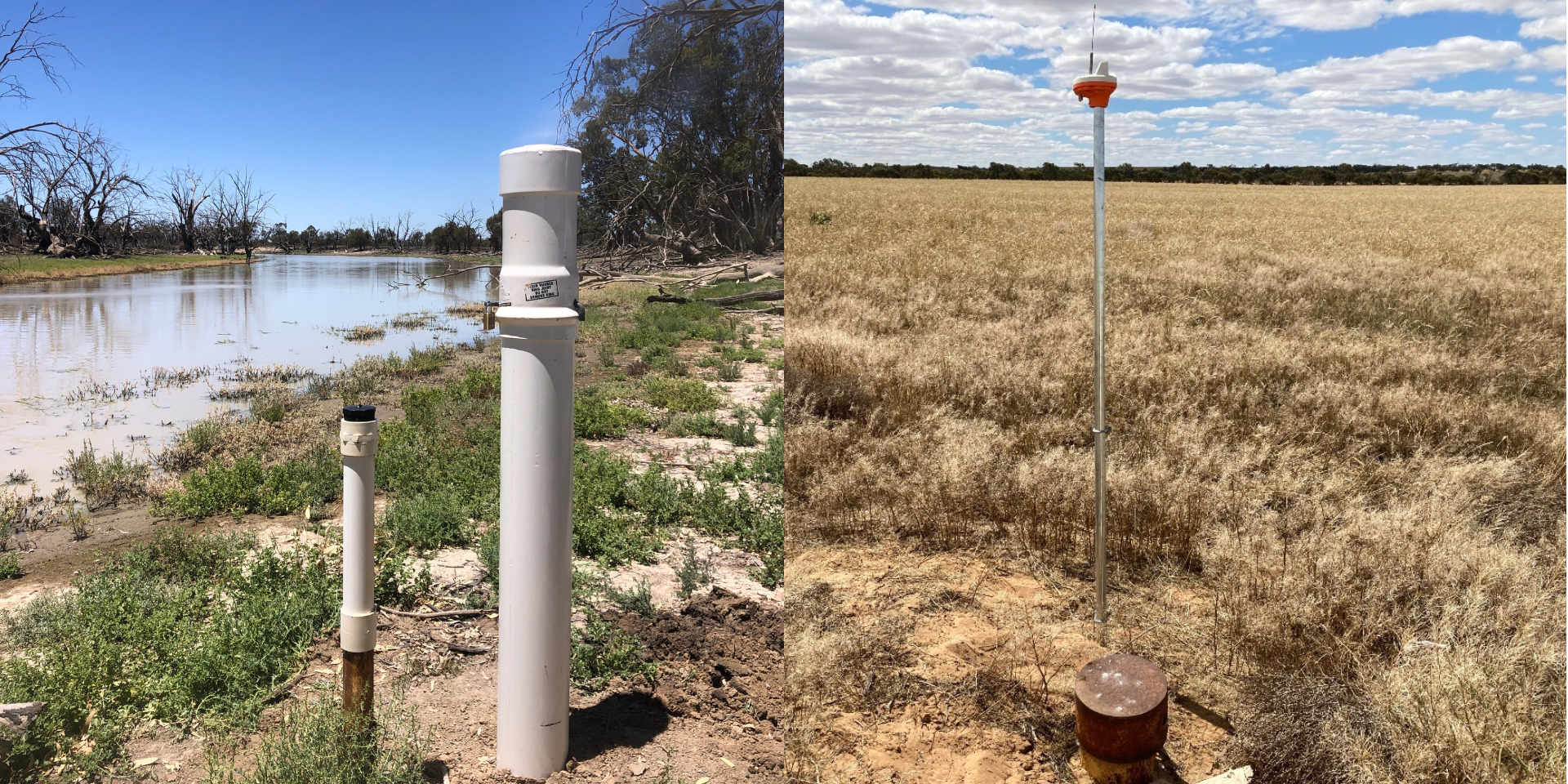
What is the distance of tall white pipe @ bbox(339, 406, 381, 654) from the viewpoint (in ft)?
7.84

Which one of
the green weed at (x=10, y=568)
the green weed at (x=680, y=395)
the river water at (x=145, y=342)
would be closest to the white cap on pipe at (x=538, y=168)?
the river water at (x=145, y=342)

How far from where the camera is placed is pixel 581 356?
511 inches

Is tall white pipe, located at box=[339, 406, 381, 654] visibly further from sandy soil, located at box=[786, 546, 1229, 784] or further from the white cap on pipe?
sandy soil, located at box=[786, 546, 1229, 784]

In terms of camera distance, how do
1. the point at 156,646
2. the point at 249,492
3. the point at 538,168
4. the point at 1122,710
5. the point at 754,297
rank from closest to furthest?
the point at 538,168
the point at 1122,710
the point at 156,646
the point at 249,492
the point at 754,297

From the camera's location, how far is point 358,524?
242 cm

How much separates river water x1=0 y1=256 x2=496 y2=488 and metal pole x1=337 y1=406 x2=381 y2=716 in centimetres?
74

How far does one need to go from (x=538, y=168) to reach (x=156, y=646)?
97.2 inches

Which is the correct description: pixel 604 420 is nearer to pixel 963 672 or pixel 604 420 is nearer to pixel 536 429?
pixel 963 672

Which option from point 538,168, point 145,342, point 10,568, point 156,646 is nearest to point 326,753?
point 156,646

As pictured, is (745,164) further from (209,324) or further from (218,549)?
(209,324)

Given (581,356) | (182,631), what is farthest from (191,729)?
(581,356)

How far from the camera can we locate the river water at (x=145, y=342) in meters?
8.62

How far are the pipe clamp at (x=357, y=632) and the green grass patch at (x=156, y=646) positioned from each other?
67cm

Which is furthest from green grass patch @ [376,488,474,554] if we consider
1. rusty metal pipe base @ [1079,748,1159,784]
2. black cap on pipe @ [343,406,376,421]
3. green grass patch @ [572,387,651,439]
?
rusty metal pipe base @ [1079,748,1159,784]
